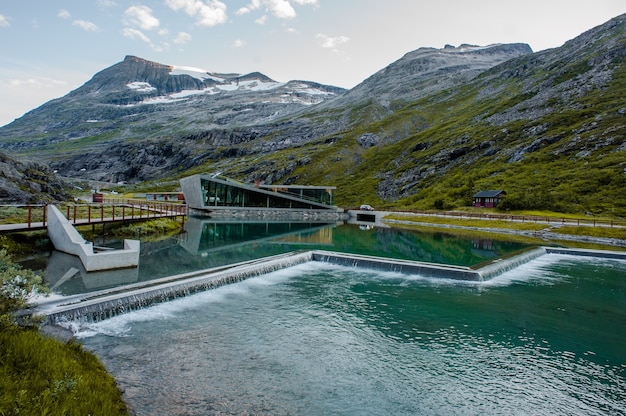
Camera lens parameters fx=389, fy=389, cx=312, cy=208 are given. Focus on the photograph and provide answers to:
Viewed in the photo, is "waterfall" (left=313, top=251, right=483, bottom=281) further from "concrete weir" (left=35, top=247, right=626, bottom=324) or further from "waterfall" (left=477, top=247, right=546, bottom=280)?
"waterfall" (left=477, top=247, right=546, bottom=280)

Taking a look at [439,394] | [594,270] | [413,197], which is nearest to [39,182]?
[439,394]

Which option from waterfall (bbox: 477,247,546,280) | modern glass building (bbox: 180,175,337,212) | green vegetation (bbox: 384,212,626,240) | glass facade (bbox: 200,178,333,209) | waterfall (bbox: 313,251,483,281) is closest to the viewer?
waterfall (bbox: 313,251,483,281)

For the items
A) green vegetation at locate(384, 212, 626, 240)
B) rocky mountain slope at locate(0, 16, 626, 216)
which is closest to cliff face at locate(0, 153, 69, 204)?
green vegetation at locate(384, 212, 626, 240)

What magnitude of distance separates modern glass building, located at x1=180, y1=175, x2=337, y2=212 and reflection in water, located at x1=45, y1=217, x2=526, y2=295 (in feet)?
104

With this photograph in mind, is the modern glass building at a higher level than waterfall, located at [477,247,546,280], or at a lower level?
higher

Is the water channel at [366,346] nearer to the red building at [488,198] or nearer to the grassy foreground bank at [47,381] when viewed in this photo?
the grassy foreground bank at [47,381]

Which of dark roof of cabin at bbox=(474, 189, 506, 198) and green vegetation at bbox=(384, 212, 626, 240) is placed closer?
green vegetation at bbox=(384, 212, 626, 240)

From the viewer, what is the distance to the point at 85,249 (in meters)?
23.4

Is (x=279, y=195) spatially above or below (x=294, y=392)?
above

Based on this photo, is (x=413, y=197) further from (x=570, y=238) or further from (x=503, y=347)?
(x=503, y=347)

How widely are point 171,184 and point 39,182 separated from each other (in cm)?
11521

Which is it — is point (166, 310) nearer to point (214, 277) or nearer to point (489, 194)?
point (214, 277)

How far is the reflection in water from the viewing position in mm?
21094

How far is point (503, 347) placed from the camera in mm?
14711
